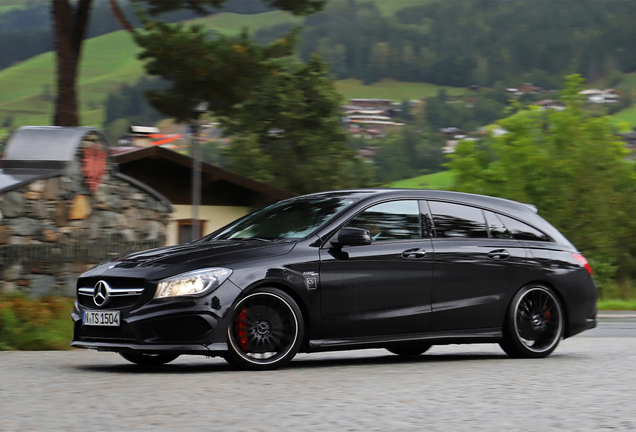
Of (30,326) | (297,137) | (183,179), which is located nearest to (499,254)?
(30,326)

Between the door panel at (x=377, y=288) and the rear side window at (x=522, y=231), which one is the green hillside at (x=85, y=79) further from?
the door panel at (x=377, y=288)

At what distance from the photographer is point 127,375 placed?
7.84m

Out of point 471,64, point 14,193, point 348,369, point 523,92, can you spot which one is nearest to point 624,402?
point 348,369

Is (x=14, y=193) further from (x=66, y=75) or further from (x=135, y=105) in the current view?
(x=135, y=105)

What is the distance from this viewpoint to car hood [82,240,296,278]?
25.8ft

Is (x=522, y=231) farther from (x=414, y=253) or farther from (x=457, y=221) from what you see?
(x=414, y=253)

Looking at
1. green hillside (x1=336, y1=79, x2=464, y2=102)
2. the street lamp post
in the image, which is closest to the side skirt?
the street lamp post

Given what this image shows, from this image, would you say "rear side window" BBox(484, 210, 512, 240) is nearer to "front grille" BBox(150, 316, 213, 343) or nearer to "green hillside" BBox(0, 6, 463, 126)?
"front grille" BBox(150, 316, 213, 343)

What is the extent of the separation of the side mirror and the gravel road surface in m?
1.07

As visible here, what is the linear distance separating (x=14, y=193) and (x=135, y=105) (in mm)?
102895

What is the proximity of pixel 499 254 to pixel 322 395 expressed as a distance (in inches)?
133

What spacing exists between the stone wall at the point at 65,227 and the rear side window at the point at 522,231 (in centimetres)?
757

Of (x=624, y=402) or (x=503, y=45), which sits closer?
(x=624, y=402)

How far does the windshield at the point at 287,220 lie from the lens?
28.5 ft
